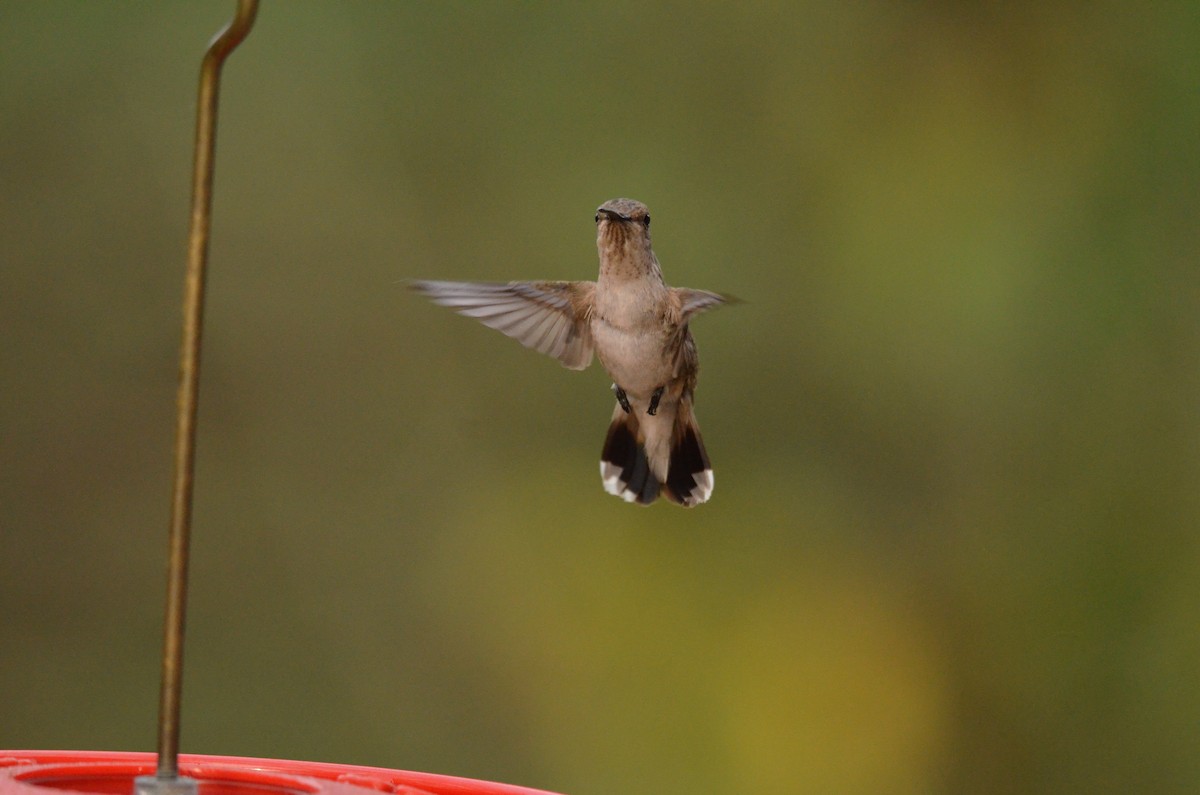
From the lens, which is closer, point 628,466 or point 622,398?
point 622,398

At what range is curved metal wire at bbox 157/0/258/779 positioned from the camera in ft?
3.00

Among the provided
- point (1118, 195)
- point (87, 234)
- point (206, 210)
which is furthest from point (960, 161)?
point (206, 210)

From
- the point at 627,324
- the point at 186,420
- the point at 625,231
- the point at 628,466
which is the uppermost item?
the point at 625,231

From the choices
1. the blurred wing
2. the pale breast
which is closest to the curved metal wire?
the blurred wing

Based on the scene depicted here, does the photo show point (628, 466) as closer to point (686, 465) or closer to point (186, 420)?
point (686, 465)

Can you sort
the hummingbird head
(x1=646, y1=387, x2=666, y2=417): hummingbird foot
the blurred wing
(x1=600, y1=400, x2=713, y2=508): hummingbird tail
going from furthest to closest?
(x1=600, y1=400, x2=713, y2=508): hummingbird tail
(x1=646, y1=387, x2=666, y2=417): hummingbird foot
the hummingbird head
the blurred wing

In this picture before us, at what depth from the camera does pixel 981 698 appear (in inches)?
193

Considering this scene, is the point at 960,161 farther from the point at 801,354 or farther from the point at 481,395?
the point at 481,395

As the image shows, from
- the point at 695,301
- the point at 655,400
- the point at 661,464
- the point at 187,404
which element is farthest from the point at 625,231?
the point at 187,404

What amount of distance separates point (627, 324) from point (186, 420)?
1235 mm

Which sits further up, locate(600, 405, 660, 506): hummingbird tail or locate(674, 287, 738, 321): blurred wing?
locate(674, 287, 738, 321): blurred wing

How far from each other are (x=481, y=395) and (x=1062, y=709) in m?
2.41

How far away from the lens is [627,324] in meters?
2.11

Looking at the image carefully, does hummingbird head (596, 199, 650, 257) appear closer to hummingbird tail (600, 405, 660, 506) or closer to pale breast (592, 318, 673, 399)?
pale breast (592, 318, 673, 399)
